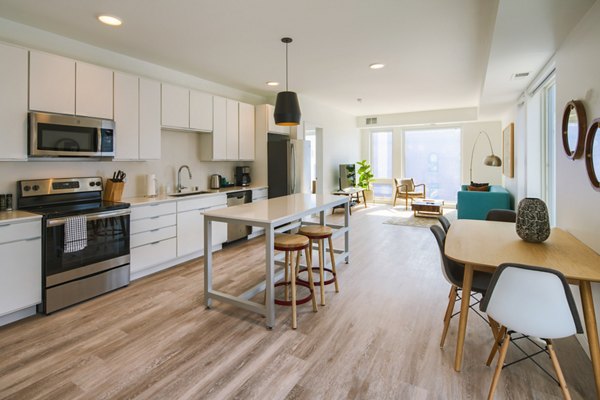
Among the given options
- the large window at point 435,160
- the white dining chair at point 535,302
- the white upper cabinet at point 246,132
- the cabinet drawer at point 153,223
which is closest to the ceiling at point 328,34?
the white upper cabinet at point 246,132

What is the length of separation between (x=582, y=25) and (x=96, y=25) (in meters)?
4.11

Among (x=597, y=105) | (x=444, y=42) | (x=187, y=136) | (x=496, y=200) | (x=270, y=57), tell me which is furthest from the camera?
(x=496, y=200)

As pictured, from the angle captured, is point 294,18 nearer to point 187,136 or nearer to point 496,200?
point 187,136

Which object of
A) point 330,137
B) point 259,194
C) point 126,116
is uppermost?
point 330,137

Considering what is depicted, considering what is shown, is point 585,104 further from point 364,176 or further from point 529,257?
point 364,176

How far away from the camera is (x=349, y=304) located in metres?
3.03

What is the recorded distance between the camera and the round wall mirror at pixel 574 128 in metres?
2.32

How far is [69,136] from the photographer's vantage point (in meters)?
3.18

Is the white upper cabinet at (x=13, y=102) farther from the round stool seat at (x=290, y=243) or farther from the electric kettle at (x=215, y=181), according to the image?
the electric kettle at (x=215, y=181)

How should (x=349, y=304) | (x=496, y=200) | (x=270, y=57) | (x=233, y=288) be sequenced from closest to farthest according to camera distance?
(x=349, y=304), (x=233, y=288), (x=270, y=57), (x=496, y=200)

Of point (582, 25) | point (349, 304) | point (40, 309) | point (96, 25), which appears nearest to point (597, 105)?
point (582, 25)

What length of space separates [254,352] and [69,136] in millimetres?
2727

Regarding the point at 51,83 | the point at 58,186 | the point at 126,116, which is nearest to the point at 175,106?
the point at 126,116

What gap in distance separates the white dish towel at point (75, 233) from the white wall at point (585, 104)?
3970mm
